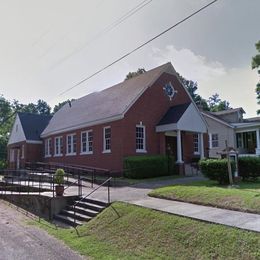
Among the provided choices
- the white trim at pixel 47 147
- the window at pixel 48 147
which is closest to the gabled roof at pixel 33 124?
the white trim at pixel 47 147

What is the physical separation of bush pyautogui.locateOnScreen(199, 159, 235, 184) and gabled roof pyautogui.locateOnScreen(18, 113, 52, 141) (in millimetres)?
23818

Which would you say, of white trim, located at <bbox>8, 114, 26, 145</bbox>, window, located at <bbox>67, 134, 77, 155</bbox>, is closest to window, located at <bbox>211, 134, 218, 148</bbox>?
window, located at <bbox>67, 134, 77, 155</bbox>

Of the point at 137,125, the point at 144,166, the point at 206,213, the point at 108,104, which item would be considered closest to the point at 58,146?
the point at 108,104

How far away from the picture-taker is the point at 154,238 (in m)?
8.35

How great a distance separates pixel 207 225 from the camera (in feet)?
26.4

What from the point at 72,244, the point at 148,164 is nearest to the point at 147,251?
the point at 72,244

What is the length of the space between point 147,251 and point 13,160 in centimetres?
3483

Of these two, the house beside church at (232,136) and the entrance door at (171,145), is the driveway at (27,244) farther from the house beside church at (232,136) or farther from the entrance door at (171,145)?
the house beside church at (232,136)

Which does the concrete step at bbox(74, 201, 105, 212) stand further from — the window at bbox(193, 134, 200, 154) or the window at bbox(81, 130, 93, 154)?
the window at bbox(193, 134, 200, 154)

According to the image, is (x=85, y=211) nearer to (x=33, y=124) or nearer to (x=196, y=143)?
(x=196, y=143)

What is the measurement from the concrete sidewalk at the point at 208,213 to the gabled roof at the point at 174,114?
12.5 meters

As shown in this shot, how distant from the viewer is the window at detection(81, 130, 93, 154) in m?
25.8

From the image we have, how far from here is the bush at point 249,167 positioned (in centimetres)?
1594

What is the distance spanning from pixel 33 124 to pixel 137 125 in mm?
17921
